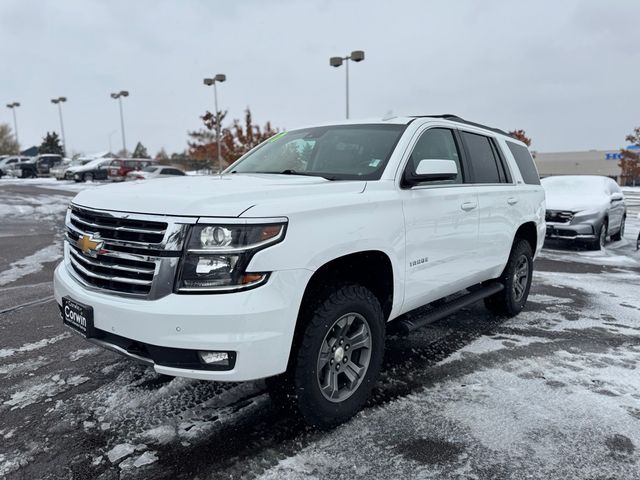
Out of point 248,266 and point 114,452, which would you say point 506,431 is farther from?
point 114,452

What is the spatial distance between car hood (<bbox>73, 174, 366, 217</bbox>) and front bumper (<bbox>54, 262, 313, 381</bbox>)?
1.37 feet

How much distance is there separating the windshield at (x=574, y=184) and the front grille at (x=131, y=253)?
1070cm

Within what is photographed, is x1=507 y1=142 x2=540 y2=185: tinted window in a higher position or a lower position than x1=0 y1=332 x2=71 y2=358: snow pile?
higher

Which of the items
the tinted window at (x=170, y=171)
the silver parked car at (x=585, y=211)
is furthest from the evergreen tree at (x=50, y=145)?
the silver parked car at (x=585, y=211)

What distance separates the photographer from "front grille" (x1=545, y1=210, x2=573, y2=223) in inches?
389

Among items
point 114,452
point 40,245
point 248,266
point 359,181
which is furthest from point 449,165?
point 40,245

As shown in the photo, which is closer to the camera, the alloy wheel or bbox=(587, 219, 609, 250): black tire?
the alloy wheel

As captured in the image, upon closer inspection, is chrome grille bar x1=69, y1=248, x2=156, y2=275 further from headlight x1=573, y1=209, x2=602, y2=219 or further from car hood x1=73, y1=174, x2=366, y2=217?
headlight x1=573, y1=209, x2=602, y2=219

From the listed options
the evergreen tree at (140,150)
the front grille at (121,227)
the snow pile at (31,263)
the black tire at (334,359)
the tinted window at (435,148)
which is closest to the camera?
the front grille at (121,227)

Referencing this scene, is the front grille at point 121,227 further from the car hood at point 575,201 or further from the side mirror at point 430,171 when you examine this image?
the car hood at point 575,201

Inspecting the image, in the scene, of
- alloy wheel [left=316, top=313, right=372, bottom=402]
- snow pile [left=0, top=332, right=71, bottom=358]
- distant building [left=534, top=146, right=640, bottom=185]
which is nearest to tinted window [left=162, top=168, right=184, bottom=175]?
snow pile [left=0, top=332, right=71, bottom=358]

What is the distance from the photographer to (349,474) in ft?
8.30

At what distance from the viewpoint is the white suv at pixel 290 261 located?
2.40 meters

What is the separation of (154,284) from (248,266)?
490 mm
